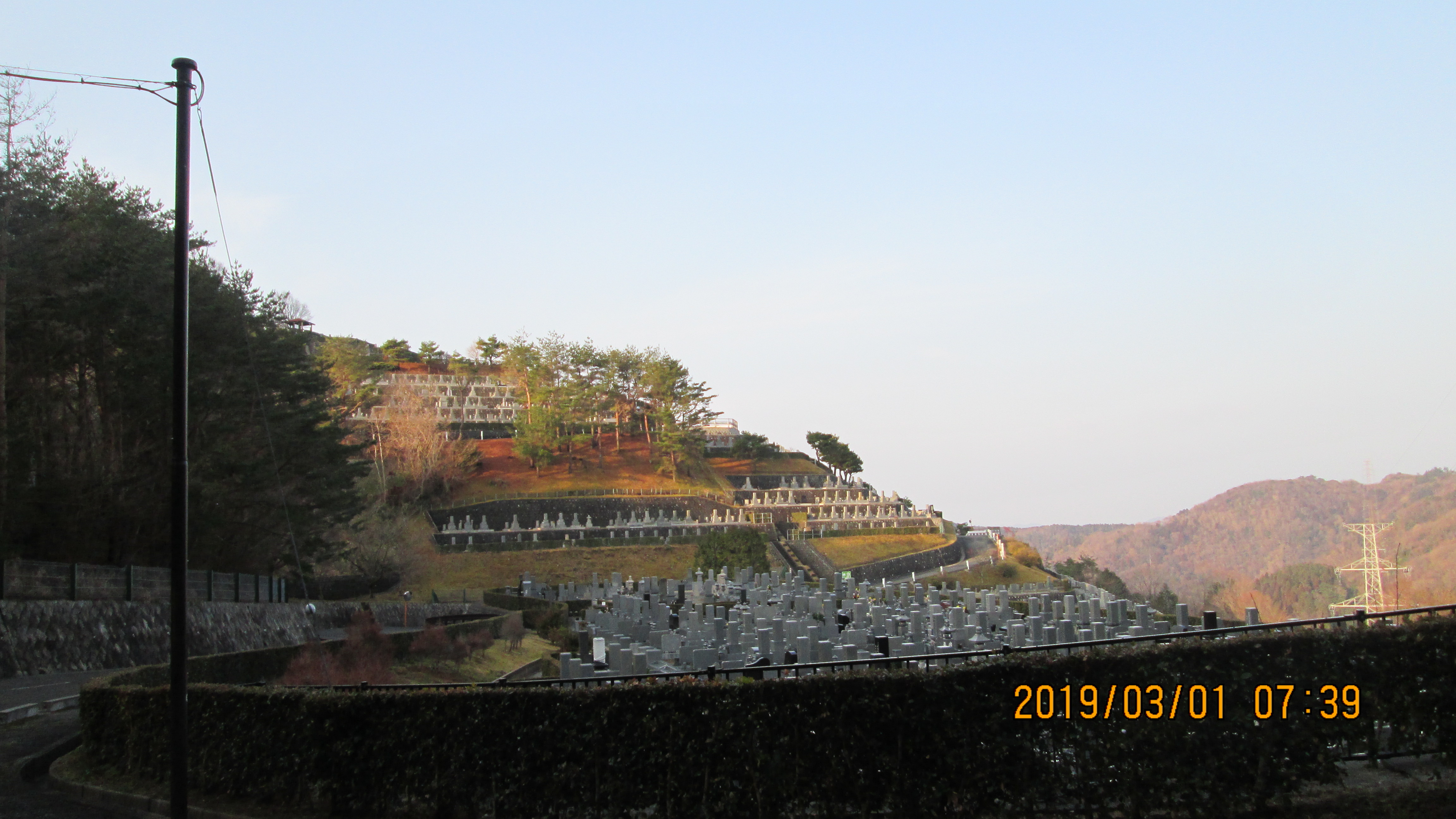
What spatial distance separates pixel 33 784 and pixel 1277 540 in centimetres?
9224

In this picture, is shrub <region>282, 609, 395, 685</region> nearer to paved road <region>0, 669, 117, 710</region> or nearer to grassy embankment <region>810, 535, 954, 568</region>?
paved road <region>0, 669, 117, 710</region>

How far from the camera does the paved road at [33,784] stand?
25.3 feet

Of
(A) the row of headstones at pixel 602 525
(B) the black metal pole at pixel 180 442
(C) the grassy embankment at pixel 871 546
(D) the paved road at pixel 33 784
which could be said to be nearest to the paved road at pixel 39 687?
(D) the paved road at pixel 33 784

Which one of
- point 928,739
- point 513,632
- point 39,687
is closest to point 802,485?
point 513,632

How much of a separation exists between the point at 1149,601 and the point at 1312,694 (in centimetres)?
3113

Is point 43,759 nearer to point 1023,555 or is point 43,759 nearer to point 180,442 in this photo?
point 180,442

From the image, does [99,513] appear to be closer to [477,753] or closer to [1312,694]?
[477,753]

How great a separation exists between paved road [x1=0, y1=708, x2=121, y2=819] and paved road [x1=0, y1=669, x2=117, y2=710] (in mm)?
608

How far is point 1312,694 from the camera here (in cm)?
670

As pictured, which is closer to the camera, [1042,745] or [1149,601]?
[1042,745]

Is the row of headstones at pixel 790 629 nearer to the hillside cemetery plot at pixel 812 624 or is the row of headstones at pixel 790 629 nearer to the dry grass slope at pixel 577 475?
the hillside cemetery plot at pixel 812 624

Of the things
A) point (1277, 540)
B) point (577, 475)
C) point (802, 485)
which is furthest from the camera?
point (1277, 540)

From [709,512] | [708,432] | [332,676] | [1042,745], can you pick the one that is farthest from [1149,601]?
[708,432]

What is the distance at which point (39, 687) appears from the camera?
1331 centimetres
